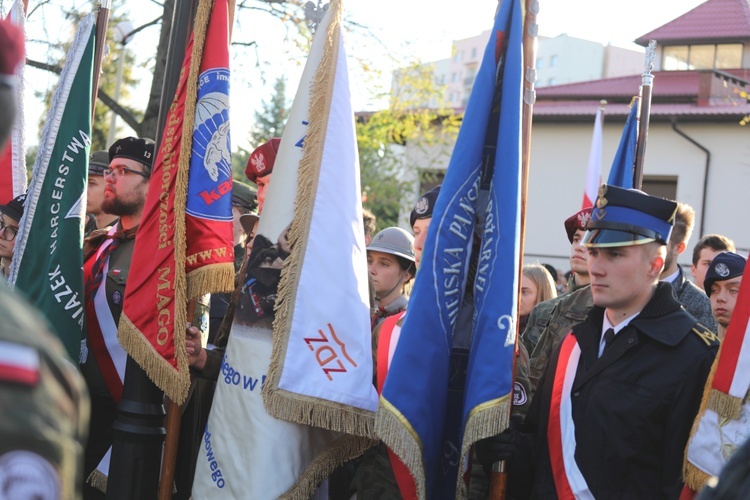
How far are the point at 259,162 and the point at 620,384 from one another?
232 centimetres

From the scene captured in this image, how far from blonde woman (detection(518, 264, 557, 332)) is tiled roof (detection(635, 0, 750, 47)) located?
22074mm

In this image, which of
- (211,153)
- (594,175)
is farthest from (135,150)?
(594,175)

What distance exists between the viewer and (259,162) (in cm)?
492

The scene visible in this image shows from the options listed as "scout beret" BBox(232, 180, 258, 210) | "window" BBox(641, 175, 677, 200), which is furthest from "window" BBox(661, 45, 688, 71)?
"scout beret" BBox(232, 180, 258, 210)

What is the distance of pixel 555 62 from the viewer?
62375 millimetres

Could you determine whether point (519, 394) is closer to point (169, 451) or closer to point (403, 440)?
point (403, 440)

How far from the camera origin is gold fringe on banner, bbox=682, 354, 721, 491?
3.11 m

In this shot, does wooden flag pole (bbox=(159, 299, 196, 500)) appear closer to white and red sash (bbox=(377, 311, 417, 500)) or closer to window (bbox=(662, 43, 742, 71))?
white and red sash (bbox=(377, 311, 417, 500))

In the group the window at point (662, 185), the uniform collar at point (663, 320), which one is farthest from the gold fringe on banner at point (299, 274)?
the window at point (662, 185)

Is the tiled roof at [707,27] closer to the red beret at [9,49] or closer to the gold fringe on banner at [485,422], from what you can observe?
the gold fringe on banner at [485,422]

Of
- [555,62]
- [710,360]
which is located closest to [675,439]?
[710,360]

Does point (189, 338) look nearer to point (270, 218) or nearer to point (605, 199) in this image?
point (270, 218)

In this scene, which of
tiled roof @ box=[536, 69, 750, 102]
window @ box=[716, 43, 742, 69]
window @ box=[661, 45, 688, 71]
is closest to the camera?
tiled roof @ box=[536, 69, 750, 102]

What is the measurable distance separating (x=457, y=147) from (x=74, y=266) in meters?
1.92
